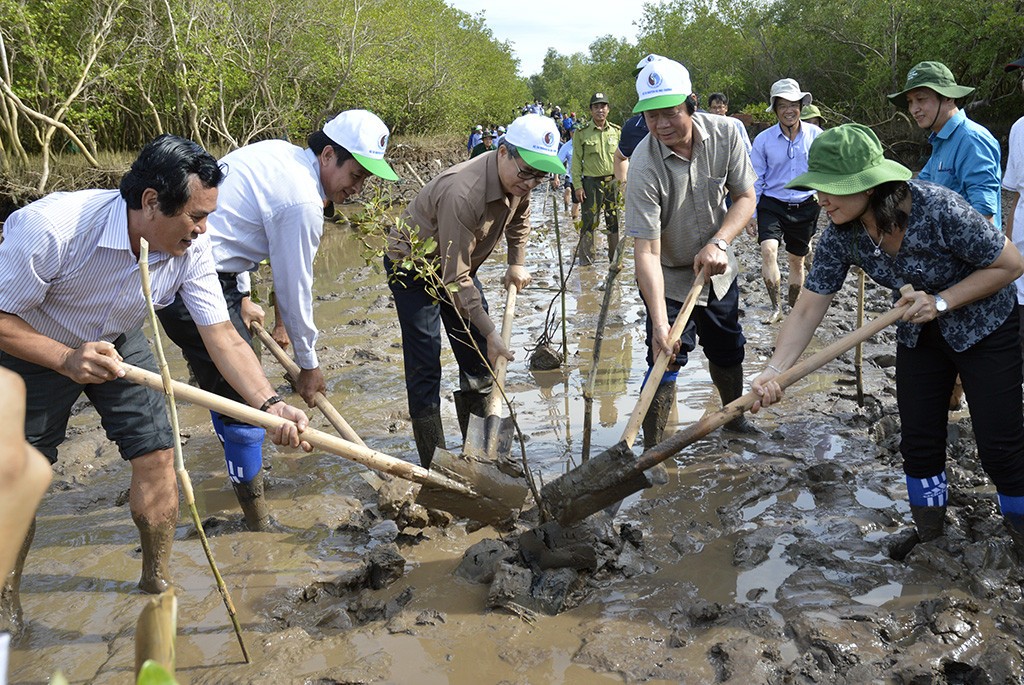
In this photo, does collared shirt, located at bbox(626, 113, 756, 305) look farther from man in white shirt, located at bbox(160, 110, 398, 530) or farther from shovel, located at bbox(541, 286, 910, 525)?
man in white shirt, located at bbox(160, 110, 398, 530)

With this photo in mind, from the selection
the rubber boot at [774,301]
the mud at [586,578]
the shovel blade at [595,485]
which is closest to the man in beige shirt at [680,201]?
the shovel blade at [595,485]

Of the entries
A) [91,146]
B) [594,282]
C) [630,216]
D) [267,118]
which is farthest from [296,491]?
[267,118]

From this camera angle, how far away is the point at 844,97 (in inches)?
1038

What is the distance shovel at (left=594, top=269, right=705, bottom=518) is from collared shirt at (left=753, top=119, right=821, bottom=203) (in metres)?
3.34

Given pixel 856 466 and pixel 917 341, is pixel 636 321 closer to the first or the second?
pixel 856 466

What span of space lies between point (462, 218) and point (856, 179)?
1.94m

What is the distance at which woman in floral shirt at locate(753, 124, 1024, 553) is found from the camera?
127 inches

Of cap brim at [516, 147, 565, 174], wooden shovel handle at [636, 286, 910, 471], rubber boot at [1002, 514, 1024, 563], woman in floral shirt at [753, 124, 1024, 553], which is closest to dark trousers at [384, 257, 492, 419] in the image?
cap brim at [516, 147, 565, 174]

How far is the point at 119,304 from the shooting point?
3500 millimetres

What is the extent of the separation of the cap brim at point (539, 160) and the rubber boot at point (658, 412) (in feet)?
4.94

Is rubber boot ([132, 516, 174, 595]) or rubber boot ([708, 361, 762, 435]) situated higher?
rubber boot ([708, 361, 762, 435])

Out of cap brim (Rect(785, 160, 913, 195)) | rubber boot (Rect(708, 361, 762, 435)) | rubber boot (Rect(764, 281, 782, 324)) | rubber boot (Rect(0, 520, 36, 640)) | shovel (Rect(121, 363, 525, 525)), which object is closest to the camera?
cap brim (Rect(785, 160, 913, 195))

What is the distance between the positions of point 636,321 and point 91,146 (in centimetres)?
1555

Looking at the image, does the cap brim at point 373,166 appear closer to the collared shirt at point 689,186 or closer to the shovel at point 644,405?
the collared shirt at point 689,186
